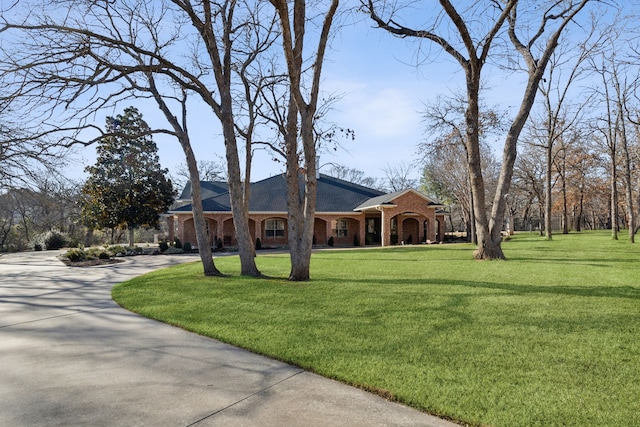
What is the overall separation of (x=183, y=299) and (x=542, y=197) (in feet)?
134

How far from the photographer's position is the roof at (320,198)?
2830 centimetres

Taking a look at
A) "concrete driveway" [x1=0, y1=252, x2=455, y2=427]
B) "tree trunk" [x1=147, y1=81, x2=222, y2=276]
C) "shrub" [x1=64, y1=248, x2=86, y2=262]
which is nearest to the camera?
"concrete driveway" [x1=0, y1=252, x2=455, y2=427]

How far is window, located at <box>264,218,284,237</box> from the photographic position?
3003 cm

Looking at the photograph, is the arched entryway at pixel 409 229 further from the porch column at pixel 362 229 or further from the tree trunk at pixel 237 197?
the tree trunk at pixel 237 197

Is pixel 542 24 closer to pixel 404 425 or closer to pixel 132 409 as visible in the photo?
pixel 404 425

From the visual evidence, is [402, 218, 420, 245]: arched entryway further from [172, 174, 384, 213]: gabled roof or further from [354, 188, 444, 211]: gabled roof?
[172, 174, 384, 213]: gabled roof

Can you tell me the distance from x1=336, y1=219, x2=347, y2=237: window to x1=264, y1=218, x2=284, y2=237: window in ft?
14.5

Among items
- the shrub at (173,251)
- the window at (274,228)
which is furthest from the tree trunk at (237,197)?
the window at (274,228)

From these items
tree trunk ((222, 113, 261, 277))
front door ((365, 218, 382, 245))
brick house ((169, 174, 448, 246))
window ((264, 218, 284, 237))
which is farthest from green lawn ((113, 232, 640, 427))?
A: front door ((365, 218, 382, 245))

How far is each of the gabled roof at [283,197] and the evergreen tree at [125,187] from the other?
2380mm

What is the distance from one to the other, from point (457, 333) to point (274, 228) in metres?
25.8

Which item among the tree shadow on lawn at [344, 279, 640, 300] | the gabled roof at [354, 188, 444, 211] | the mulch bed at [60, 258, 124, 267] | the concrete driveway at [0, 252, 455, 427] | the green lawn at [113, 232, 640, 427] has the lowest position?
the mulch bed at [60, 258, 124, 267]

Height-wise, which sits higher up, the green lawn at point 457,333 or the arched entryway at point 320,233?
the arched entryway at point 320,233

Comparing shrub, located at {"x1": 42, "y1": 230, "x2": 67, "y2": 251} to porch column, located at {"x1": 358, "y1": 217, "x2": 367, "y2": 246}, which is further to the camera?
shrub, located at {"x1": 42, "y1": 230, "x2": 67, "y2": 251}
